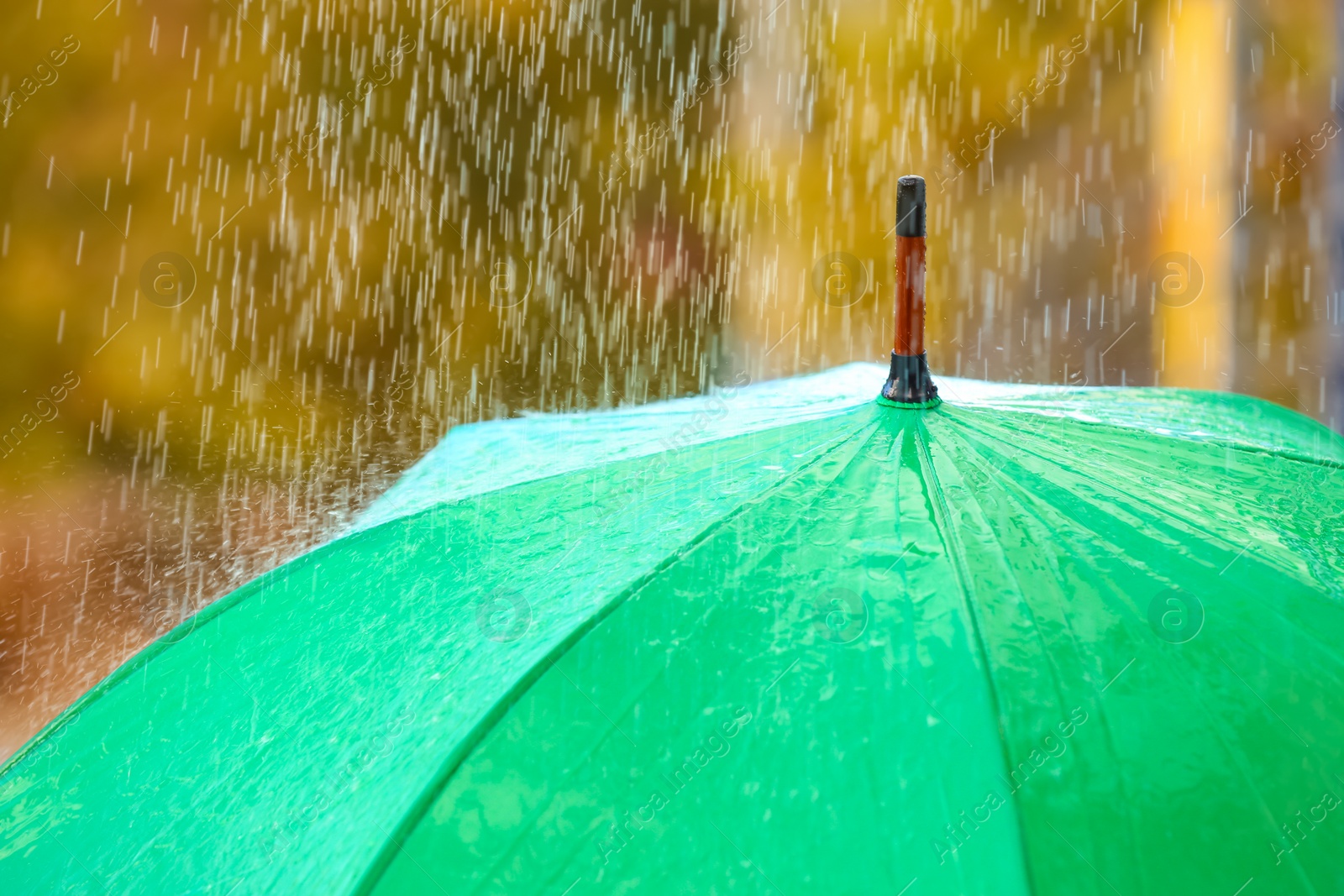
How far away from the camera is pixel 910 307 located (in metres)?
1.38

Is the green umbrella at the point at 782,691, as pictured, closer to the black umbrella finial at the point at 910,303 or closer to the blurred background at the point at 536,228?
the black umbrella finial at the point at 910,303

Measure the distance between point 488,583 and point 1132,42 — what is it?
16.8ft

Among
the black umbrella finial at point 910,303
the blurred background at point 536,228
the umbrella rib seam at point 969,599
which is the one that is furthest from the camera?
the blurred background at point 536,228

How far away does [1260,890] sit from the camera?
2.82ft

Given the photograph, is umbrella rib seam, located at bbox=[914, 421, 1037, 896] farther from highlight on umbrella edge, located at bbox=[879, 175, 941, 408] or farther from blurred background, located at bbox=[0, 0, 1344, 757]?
blurred background, located at bbox=[0, 0, 1344, 757]

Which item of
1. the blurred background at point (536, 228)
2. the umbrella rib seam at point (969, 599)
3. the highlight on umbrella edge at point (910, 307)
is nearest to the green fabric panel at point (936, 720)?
the umbrella rib seam at point (969, 599)

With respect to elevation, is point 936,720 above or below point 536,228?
below

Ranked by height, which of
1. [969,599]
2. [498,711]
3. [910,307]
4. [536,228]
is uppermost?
[536,228]

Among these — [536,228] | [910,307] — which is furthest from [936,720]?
[536,228]

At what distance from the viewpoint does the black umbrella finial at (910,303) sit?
4.41 feet

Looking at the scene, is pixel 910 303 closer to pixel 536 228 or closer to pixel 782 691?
pixel 782 691

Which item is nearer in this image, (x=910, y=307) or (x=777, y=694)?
(x=777, y=694)

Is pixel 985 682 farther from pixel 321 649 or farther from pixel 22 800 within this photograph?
pixel 22 800

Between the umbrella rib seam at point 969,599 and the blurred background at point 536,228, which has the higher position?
the blurred background at point 536,228
